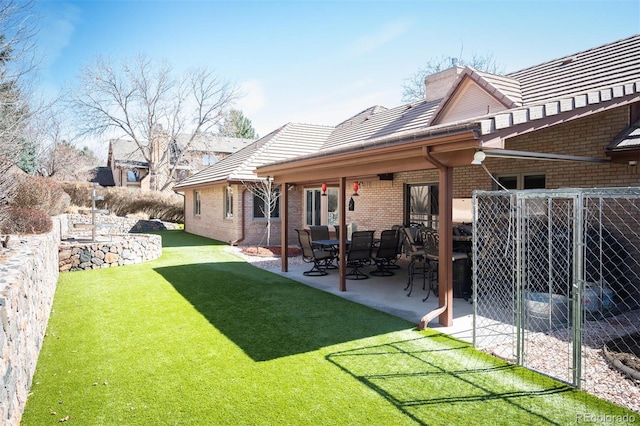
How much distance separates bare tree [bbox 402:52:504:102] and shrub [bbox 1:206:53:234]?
2304 centimetres

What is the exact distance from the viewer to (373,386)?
158 inches

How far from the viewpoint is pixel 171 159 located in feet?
121

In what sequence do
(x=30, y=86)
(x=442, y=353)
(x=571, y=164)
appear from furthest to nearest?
(x=30, y=86), (x=571, y=164), (x=442, y=353)

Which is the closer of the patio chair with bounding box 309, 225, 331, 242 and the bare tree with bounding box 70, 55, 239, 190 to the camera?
the patio chair with bounding box 309, 225, 331, 242

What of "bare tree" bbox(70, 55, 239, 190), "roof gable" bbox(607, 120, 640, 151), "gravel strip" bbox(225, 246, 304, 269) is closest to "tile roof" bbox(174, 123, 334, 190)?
"gravel strip" bbox(225, 246, 304, 269)

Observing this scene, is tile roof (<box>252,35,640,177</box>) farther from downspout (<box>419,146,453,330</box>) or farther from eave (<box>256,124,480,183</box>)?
downspout (<box>419,146,453,330</box>)

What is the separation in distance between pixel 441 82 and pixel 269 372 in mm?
11314

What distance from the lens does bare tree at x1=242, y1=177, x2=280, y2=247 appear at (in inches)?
593

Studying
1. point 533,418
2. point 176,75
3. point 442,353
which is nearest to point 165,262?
point 442,353

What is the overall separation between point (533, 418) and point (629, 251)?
523cm

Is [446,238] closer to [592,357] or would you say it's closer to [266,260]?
[592,357]

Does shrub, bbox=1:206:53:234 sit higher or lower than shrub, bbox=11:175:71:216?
lower

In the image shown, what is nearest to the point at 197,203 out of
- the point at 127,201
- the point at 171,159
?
the point at 127,201

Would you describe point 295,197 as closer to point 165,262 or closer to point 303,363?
point 165,262
